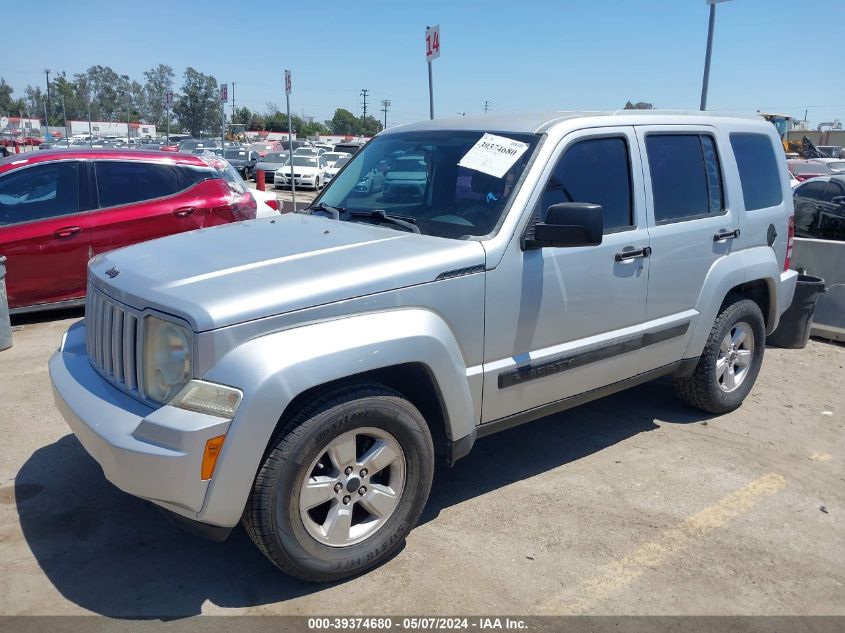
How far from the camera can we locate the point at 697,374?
16.2ft

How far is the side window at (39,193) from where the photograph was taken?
269 inches

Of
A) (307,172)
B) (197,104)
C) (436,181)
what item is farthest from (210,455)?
(197,104)

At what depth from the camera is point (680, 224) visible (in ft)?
14.2

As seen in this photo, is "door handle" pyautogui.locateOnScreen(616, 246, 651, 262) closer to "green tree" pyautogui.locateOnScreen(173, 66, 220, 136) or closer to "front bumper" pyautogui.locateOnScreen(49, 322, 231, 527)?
"front bumper" pyautogui.locateOnScreen(49, 322, 231, 527)

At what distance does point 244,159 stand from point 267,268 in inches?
1180

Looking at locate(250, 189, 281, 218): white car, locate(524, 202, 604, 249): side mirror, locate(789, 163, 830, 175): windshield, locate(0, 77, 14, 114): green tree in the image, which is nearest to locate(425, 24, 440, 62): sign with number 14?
locate(250, 189, 281, 218): white car

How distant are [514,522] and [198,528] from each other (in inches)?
64.0

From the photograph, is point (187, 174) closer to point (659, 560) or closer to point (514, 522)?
point (514, 522)

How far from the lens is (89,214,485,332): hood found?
2773mm

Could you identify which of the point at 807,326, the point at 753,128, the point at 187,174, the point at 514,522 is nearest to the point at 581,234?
the point at 514,522

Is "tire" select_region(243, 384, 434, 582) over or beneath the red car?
beneath

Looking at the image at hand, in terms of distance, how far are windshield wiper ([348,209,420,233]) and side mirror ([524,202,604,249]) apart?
67cm

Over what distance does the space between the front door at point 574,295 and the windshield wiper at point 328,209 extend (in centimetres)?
117

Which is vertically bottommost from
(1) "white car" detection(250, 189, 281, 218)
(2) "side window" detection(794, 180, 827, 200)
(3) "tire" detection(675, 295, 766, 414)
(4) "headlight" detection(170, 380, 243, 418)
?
(3) "tire" detection(675, 295, 766, 414)
